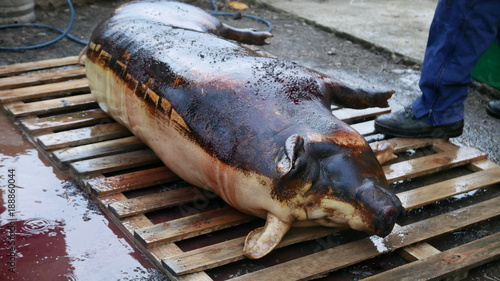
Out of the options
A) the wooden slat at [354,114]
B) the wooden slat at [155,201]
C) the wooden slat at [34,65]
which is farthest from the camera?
the wooden slat at [34,65]

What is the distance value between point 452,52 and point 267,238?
5.29 ft

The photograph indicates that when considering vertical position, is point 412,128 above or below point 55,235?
above

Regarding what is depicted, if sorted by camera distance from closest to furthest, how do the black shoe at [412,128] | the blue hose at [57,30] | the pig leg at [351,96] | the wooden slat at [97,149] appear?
the pig leg at [351,96] → the wooden slat at [97,149] → the black shoe at [412,128] → the blue hose at [57,30]

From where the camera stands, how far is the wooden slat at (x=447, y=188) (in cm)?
304

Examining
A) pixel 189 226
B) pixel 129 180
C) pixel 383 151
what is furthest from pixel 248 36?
pixel 189 226

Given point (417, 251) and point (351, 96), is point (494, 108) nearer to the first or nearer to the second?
point (351, 96)

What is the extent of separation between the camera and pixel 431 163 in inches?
134

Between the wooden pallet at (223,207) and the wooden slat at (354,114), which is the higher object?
the wooden slat at (354,114)

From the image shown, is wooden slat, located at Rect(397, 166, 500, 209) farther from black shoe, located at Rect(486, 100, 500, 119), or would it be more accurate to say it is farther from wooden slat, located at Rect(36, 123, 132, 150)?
wooden slat, located at Rect(36, 123, 132, 150)

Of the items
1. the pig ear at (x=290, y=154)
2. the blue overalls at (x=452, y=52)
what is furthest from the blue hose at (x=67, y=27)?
the pig ear at (x=290, y=154)

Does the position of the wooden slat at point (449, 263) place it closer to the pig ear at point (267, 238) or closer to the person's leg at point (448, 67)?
the pig ear at point (267, 238)

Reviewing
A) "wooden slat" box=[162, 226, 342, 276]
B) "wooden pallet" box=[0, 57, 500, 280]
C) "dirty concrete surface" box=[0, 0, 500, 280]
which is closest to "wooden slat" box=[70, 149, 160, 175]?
"wooden pallet" box=[0, 57, 500, 280]

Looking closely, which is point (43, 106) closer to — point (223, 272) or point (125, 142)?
Answer: point (125, 142)

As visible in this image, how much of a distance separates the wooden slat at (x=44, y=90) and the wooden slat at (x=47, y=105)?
0.23 ft
